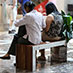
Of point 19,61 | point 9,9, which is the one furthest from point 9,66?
point 9,9

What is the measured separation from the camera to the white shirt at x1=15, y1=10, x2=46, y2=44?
4.68m

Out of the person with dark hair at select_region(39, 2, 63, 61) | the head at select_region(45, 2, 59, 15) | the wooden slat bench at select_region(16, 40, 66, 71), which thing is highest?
the head at select_region(45, 2, 59, 15)

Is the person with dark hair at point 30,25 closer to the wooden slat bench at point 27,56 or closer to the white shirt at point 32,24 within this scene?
the white shirt at point 32,24

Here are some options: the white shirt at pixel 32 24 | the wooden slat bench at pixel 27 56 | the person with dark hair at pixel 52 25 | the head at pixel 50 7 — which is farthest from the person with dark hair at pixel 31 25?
the head at pixel 50 7

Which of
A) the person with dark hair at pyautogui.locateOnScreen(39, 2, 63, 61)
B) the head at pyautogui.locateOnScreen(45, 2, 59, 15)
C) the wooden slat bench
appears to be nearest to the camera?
the wooden slat bench

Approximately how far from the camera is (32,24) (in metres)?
4.72

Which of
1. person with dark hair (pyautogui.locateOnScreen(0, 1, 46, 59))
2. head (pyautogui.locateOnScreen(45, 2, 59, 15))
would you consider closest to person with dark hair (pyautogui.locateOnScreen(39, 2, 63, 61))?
head (pyautogui.locateOnScreen(45, 2, 59, 15))

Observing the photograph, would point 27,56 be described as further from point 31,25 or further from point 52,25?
point 52,25

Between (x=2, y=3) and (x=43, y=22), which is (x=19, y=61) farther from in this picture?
(x=2, y=3)

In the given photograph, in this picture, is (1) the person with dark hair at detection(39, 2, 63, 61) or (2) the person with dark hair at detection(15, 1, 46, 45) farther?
(1) the person with dark hair at detection(39, 2, 63, 61)

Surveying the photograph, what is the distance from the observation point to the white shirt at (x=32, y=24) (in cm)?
468

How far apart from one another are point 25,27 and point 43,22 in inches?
14.7

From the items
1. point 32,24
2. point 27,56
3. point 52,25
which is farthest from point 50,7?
point 27,56

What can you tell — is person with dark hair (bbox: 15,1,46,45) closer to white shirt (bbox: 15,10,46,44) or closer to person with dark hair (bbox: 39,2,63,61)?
white shirt (bbox: 15,10,46,44)
